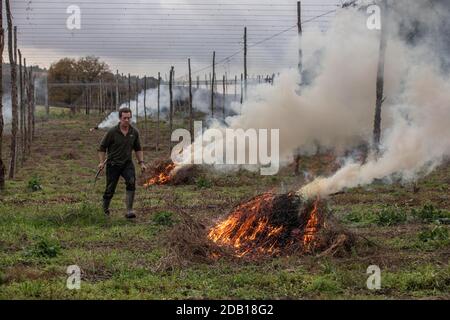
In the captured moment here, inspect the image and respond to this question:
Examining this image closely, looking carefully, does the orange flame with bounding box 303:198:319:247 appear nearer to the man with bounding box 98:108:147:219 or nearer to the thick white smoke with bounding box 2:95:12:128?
the man with bounding box 98:108:147:219

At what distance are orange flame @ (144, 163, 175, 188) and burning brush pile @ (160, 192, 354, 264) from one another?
358 inches

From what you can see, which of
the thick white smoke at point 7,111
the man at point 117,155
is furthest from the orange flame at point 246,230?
the thick white smoke at point 7,111

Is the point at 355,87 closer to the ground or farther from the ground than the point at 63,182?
farther from the ground

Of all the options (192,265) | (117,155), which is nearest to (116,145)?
(117,155)

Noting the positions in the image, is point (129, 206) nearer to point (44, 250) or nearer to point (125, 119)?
point (125, 119)

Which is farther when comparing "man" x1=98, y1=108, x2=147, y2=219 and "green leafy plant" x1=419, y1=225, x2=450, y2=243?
"man" x1=98, y1=108, x2=147, y2=219

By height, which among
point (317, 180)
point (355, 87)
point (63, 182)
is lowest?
point (63, 182)

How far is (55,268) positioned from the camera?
26.3ft

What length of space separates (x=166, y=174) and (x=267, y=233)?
34.8 feet

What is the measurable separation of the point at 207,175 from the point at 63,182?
187 inches

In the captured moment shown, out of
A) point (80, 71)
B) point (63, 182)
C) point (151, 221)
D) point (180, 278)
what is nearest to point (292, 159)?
point (63, 182)

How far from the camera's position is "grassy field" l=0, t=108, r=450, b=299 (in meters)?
7.06

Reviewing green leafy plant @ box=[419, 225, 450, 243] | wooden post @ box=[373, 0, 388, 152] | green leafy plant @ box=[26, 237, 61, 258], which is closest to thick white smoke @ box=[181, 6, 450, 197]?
wooden post @ box=[373, 0, 388, 152]

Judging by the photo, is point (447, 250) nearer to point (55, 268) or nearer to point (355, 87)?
point (55, 268)
